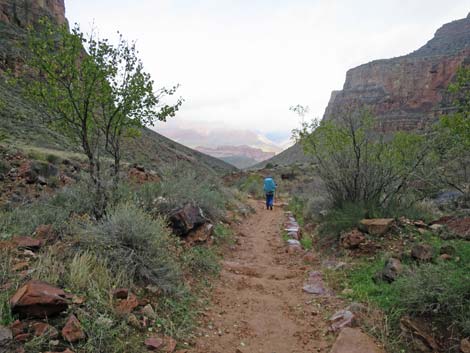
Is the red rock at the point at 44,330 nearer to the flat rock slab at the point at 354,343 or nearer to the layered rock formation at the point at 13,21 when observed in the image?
the flat rock slab at the point at 354,343

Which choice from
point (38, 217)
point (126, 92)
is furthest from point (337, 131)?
point (38, 217)

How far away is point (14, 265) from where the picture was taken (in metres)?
3.70

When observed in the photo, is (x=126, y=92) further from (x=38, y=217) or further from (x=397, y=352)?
(x=397, y=352)

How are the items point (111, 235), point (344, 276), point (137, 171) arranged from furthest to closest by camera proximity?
1. point (137, 171)
2. point (344, 276)
3. point (111, 235)

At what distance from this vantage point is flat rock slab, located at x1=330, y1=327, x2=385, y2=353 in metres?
3.31

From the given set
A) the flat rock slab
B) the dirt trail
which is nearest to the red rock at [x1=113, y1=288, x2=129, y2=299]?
the dirt trail

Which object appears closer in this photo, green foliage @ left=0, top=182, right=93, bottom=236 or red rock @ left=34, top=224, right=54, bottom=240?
red rock @ left=34, top=224, right=54, bottom=240

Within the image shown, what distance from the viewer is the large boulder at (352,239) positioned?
20.4 ft

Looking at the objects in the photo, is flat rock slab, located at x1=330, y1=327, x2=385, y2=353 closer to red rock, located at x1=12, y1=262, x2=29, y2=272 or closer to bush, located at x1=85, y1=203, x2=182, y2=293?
bush, located at x1=85, y1=203, x2=182, y2=293

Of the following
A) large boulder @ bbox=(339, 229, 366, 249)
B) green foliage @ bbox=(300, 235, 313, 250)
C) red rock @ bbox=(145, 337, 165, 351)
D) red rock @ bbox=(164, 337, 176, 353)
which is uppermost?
large boulder @ bbox=(339, 229, 366, 249)

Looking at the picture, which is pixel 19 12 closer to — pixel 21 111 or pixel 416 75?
pixel 21 111

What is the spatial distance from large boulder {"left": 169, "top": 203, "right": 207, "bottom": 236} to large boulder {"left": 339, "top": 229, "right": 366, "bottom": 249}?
2967 millimetres

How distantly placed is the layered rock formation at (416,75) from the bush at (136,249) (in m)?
63.4

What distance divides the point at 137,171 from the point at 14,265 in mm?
8189
